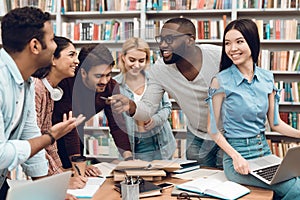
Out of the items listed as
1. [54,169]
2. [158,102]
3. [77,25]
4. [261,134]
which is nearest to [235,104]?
[261,134]

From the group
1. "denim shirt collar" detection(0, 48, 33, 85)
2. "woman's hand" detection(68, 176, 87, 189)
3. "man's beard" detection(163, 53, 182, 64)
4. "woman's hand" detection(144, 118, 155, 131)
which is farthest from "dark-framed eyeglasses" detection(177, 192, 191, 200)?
"denim shirt collar" detection(0, 48, 33, 85)

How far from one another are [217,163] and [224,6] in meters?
1.99

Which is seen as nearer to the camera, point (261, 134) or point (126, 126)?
point (126, 126)

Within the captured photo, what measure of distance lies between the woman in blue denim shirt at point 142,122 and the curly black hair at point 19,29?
13.4 inches

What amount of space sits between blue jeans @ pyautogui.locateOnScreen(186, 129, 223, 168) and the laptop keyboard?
0.38m

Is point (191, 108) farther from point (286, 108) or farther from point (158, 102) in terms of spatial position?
point (286, 108)

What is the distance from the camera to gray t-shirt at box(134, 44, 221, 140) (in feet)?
5.01

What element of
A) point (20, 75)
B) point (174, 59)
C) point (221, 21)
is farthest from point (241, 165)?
point (221, 21)

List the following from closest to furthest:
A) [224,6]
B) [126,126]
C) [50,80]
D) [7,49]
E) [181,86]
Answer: [7,49] → [126,126] → [181,86] → [50,80] → [224,6]

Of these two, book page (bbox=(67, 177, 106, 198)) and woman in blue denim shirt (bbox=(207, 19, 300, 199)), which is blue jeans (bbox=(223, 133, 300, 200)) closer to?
woman in blue denim shirt (bbox=(207, 19, 300, 199))

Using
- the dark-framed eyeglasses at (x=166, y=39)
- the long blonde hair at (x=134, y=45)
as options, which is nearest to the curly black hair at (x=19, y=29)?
the long blonde hair at (x=134, y=45)

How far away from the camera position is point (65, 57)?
6.61ft

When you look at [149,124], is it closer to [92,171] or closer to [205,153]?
[92,171]

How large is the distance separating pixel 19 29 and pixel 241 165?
105cm
